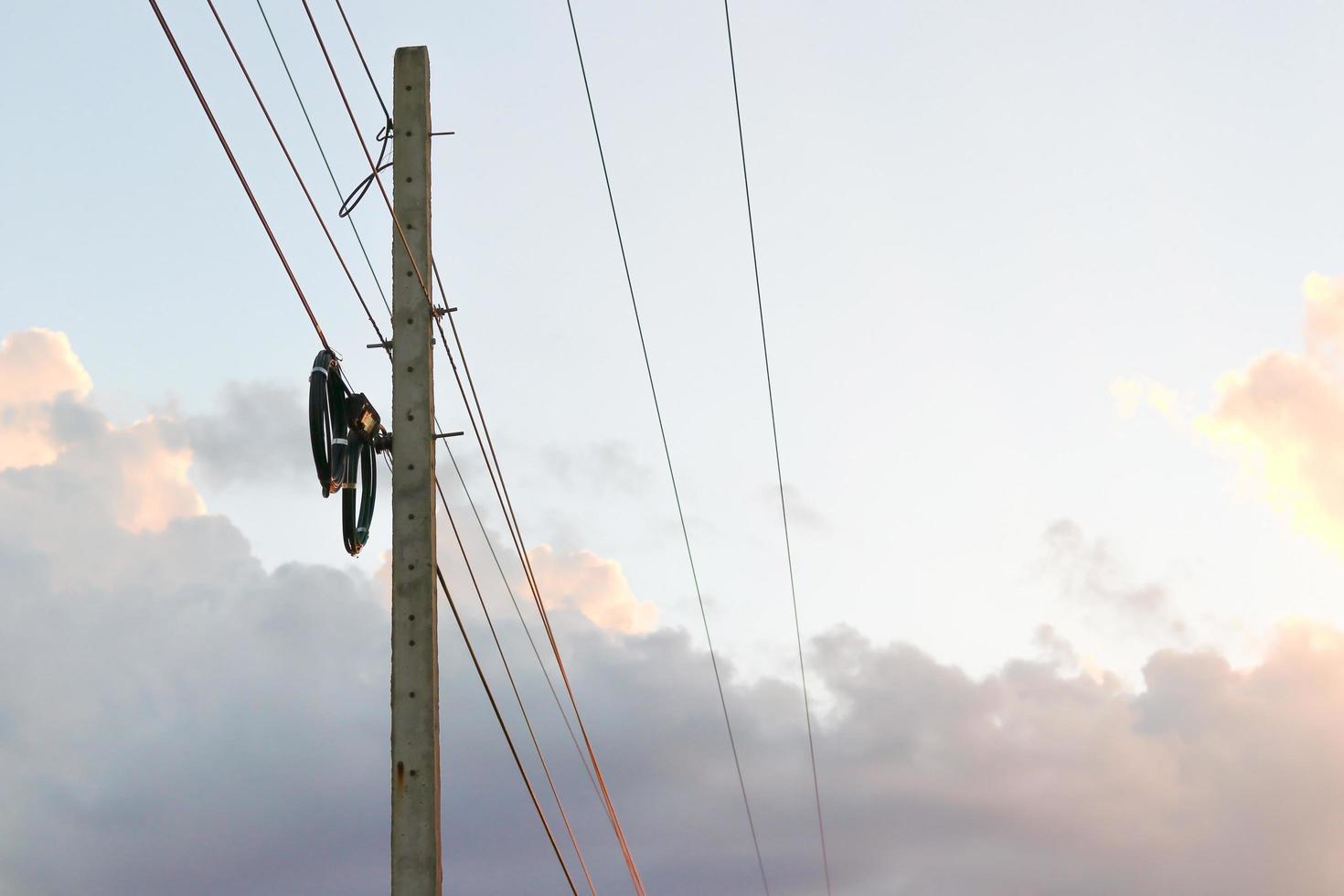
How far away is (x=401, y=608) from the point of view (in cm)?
1033

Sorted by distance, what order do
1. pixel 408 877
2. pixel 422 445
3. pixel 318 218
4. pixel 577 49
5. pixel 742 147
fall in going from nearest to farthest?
pixel 408 877
pixel 422 445
pixel 318 218
pixel 577 49
pixel 742 147

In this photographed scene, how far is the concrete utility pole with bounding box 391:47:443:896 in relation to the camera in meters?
9.89

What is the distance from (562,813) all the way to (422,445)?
4.32 meters

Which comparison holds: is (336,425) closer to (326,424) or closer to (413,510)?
(326,424)

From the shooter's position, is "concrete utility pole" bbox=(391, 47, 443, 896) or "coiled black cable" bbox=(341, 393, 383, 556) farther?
"coiled black cable" bbox=(341, 393, 383, 556)

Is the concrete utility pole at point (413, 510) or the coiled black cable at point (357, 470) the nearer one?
the concrete utility pole at point (413, 510)

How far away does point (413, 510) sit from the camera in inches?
418

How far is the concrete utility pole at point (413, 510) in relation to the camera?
9.89 meters

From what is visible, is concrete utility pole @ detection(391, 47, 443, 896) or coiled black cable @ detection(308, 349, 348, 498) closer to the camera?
concrete utility pole @ detection(391, 47, 443, 896)

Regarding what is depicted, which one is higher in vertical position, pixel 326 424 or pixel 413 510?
pixel 326 424

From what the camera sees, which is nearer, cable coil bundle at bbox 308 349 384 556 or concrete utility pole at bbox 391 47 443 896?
concrete utility pole at bbox 391 47 443 896

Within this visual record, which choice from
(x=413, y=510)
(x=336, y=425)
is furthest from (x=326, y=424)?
(x=413, y=510)

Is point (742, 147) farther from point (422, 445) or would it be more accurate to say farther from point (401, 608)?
point (401, 608)

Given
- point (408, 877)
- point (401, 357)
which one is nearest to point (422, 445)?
point (401, 357)
